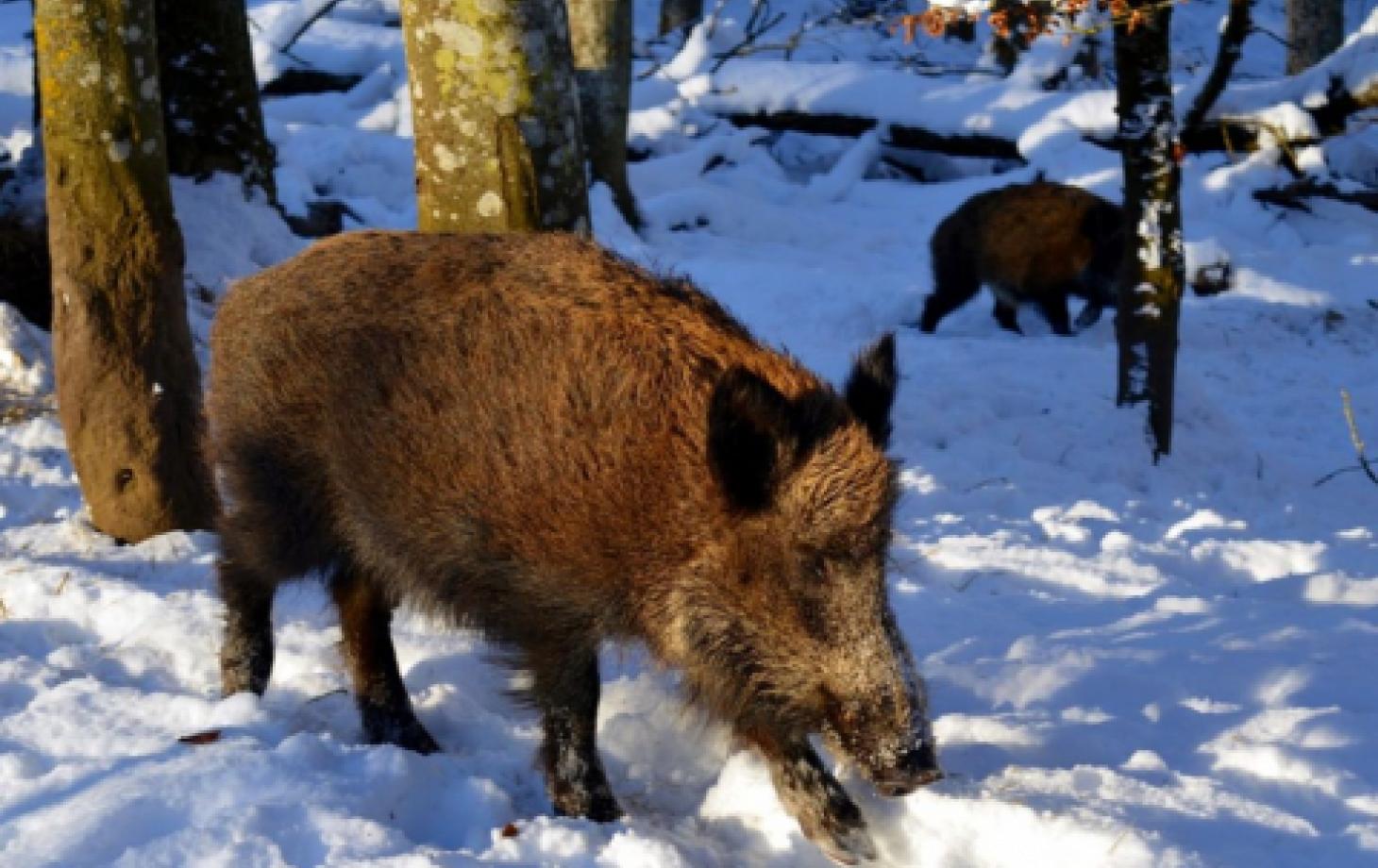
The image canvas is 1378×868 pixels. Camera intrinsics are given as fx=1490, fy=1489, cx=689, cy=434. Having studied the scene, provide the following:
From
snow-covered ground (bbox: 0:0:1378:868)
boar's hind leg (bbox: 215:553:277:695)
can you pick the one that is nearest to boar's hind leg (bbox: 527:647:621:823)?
snow-covered ground (bbox: 0:0:1378:868)

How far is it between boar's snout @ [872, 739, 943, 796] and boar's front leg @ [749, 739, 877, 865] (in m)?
0.22

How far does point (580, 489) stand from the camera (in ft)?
11.1

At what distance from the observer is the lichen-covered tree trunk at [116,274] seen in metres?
5.12

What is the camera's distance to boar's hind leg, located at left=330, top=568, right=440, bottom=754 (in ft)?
12.7

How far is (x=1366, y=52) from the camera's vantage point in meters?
12.5

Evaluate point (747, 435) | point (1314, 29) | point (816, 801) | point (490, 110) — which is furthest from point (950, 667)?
point (1314, 29)

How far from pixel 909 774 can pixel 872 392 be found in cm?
91

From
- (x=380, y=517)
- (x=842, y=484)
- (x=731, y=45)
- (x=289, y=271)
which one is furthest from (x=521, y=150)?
(x=731, y=45)

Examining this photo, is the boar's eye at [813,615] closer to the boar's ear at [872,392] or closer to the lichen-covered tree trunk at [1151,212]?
the boar's ear at [872,392]

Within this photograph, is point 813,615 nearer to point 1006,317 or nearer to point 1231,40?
point 1231,40

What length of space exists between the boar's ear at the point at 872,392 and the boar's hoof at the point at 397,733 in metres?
1.42

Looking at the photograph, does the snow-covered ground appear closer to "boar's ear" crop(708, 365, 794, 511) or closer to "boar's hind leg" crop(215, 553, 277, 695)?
"boar's hind leg" crop(215, 553, 277, 695)

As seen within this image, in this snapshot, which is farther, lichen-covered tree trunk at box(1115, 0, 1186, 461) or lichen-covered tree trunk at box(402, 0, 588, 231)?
lichen-covered tree trunk at box(1115, 0, 1186, 461)

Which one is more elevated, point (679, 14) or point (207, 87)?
point (207, 87)
